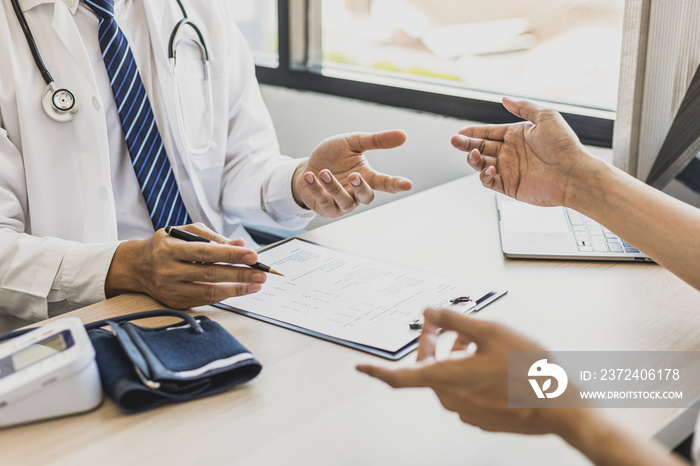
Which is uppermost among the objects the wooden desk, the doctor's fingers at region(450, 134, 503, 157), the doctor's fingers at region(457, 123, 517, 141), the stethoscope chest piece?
the stethoscope chest piece

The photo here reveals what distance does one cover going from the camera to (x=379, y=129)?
2.04m

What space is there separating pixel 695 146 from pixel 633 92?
7.8 inches

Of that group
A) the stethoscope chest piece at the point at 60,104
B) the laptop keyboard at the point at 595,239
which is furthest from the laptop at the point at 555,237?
the stethoscope chest piece at the point at 60,104

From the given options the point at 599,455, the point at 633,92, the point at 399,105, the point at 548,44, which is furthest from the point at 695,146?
the point at 599,455

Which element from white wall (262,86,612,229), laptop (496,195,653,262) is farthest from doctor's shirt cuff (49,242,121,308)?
white wall (262,86,612,229)

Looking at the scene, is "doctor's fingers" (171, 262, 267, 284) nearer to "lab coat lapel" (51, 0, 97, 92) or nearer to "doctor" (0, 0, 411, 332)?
"doctor" (0, 0, 411, 332)

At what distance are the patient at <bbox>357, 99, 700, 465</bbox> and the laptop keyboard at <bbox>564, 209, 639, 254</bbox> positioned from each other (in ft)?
0.40

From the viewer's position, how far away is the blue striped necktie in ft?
4.55

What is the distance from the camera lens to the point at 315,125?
2188 millimetres

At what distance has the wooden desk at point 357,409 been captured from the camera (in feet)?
2.35

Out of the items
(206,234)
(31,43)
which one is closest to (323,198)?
(206,234)

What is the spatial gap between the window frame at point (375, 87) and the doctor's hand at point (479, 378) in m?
1.12

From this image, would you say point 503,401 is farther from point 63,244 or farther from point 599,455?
point 63,244

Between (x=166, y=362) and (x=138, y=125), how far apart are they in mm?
763
